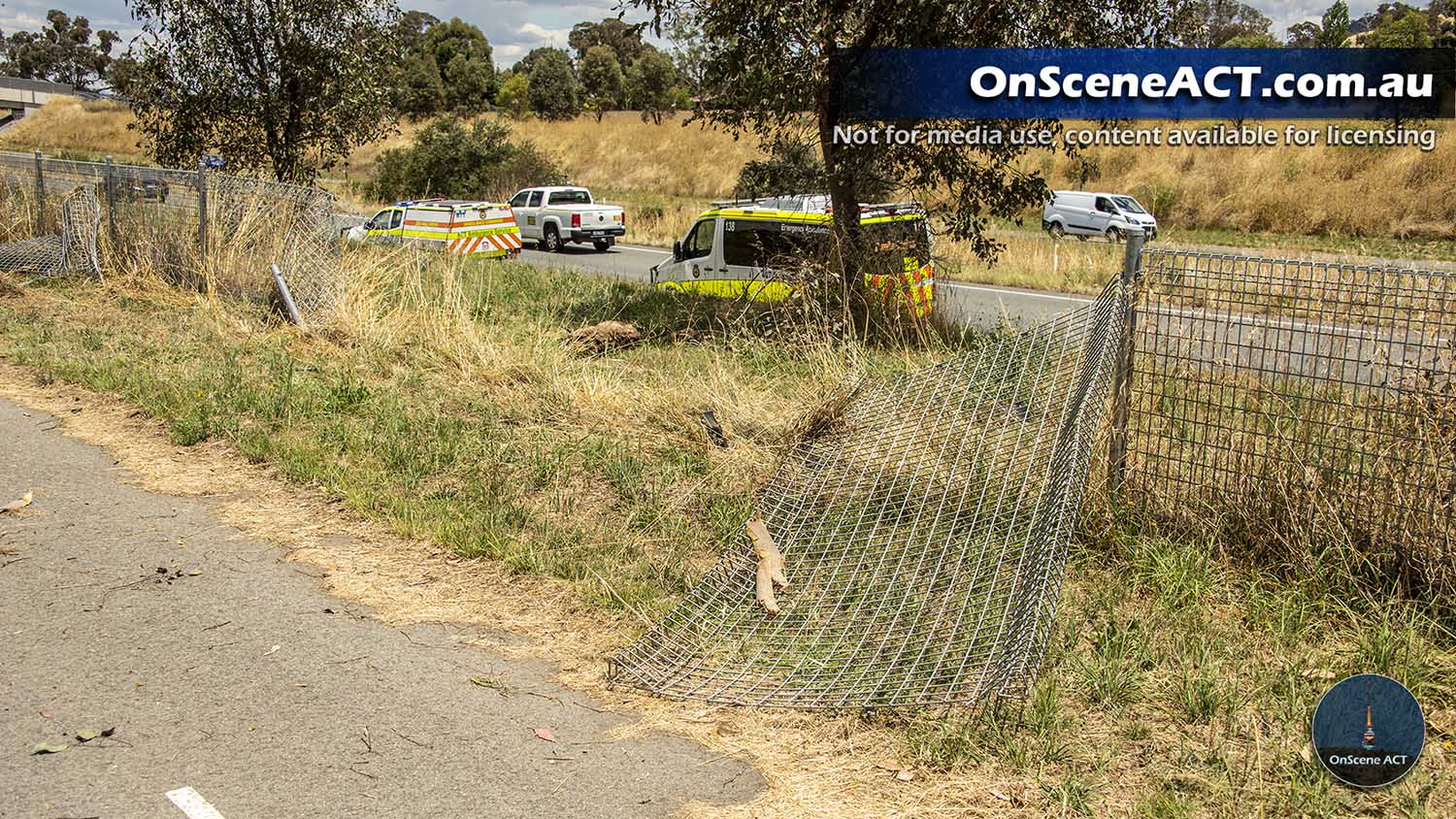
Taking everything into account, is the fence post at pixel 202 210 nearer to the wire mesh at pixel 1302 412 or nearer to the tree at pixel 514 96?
the wire mesh at pixel 1302 412

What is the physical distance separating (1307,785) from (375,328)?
865 cm

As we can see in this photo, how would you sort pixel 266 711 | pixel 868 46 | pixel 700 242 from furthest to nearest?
pixel 700 242 → pixel 868 46 → pixel 266 711

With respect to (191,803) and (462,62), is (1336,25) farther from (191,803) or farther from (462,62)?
(462,62)

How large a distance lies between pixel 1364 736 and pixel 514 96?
3104 inches

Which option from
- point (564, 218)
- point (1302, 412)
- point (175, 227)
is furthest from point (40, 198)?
point (1302, 412)

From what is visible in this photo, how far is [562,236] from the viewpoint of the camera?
2723cm

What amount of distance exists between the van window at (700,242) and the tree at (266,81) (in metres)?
6.42

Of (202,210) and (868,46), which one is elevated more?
(868,46)

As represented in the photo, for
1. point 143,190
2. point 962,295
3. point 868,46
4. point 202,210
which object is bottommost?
point 962,295

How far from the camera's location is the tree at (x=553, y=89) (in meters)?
71.1

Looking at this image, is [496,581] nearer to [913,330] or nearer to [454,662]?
[454,662]

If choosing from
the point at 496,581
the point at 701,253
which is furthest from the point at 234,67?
the point at 496,581

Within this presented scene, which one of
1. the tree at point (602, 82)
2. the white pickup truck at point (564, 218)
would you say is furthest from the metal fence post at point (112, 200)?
the tree at point (602, 82)

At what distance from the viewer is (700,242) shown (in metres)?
15.0
